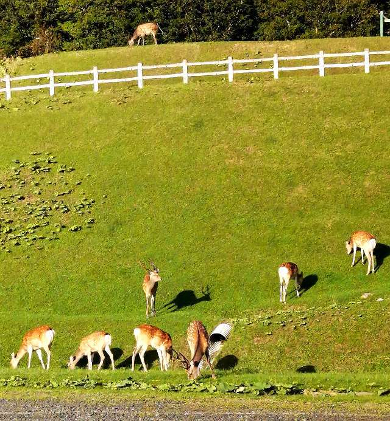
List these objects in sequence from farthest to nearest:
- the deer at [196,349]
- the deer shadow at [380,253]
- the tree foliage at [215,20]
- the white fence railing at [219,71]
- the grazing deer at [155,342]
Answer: the tree foliage at [215,20], the white fence railing at [219,71], the deer shadow at [380,253], the grazing deer at [155,342], the deer at [196,349]

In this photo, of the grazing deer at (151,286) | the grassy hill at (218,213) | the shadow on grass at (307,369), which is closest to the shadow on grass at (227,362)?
the grassy hill at (218,213)

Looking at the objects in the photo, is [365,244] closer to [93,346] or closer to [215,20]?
[93,346]

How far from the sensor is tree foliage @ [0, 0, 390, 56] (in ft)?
214

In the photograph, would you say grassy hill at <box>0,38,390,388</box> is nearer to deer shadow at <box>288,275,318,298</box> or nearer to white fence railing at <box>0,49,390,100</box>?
deer shadow at <box>288,275,318,298</box>

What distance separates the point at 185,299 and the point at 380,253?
6795 mm

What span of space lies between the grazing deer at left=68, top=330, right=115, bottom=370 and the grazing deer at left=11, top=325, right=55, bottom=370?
747mm

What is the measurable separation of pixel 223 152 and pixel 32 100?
1168 cm

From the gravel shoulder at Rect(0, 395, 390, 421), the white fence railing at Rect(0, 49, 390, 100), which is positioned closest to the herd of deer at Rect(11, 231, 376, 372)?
the gravel shoulder at Rect(0, 395, 390, 421)

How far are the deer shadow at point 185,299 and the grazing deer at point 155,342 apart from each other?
5.71m

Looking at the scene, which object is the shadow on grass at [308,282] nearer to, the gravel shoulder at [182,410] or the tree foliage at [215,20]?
the gravel shoulder at [182,410]

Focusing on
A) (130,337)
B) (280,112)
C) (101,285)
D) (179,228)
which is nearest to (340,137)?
(280,112)

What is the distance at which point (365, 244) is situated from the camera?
1348 inches

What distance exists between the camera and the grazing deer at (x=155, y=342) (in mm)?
27156

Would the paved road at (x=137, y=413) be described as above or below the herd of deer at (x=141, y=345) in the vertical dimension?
below
